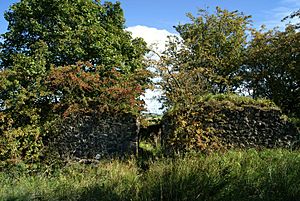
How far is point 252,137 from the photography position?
11.7 meters

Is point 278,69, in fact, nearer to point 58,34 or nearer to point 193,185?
point 58,34

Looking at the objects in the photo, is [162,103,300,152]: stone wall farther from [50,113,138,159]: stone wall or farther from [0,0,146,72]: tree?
[0,0,146,72]: tree

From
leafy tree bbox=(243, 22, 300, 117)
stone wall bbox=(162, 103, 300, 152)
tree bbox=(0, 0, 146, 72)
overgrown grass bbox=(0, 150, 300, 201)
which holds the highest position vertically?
tree bbox=(0, 0, 146, 72)

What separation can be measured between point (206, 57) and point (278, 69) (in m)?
3.63

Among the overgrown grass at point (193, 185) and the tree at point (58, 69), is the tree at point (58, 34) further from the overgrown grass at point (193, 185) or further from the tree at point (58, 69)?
the overgrown grass at point (193, 185)

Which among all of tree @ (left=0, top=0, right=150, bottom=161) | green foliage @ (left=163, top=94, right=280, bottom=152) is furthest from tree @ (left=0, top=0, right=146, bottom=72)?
green foliage @ (left=163, top=94, right=280, bottom=152)

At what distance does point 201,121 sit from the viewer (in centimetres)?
1170

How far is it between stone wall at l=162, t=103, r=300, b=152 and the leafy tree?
2528 mm

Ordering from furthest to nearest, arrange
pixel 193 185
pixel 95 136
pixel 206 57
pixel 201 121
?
pixel 206 57, pixel 95 136, pixel 201 121, pixel 193 185

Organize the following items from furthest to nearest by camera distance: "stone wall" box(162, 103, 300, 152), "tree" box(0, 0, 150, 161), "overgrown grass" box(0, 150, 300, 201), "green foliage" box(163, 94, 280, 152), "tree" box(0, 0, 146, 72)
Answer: "tree" box(0, 0, 146, 72) < "tree" box(0, 0, 150, 161) < "stone wall" box(162, 103, 300, 152) < "green foliage" box(163, 94, 280, 152) < "overgrown grass" box(0, 150, 300, 201)

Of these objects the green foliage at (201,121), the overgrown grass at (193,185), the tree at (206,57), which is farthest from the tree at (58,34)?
the overgrown grass at (193,185)

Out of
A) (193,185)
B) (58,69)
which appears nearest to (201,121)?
(58,69)

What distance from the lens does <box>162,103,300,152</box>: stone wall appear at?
37.8ft

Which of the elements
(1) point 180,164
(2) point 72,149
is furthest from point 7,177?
(1) point 180,164
